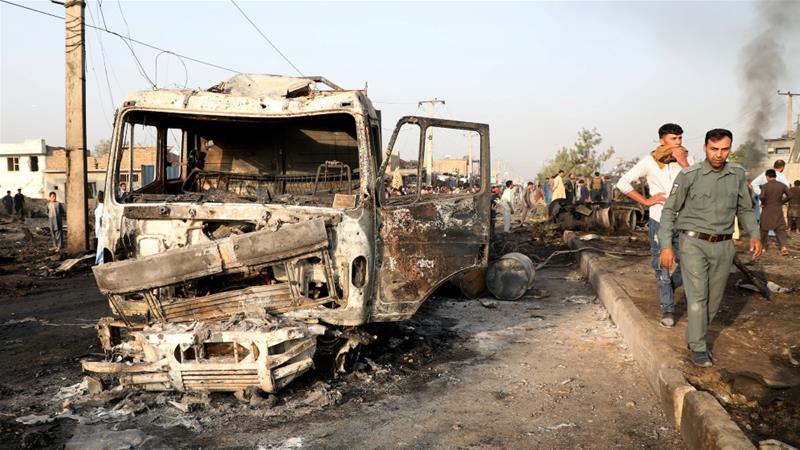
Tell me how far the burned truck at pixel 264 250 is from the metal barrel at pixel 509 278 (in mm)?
1948

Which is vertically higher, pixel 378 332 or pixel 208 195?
pixel 208 195

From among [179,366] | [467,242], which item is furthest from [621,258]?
[179,366]

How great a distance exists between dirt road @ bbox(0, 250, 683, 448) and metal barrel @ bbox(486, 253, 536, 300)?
3.68ft

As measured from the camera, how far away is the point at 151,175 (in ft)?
20.3

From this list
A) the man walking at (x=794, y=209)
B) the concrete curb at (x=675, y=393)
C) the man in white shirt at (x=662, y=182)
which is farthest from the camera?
the man walking at (x=794, y=209)

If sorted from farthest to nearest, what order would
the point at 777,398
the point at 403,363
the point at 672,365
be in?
1. the point at 403,363
2. the point at 672,365
3. the point at 777,398

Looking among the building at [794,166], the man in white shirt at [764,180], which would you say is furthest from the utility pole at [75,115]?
the building at [794,166]

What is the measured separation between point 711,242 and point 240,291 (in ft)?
10.9

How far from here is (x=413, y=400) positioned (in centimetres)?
421

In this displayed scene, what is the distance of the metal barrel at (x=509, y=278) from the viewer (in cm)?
759

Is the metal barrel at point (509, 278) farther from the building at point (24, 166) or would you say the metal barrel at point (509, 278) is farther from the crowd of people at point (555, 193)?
the building at point (24, 166)

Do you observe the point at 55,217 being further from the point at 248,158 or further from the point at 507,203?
the point at 507,203

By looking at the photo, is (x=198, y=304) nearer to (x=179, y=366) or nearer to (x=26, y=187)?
(x=179, y=366)

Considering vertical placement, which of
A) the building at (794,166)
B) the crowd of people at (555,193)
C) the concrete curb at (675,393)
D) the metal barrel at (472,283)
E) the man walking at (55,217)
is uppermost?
the building at (794,166)
